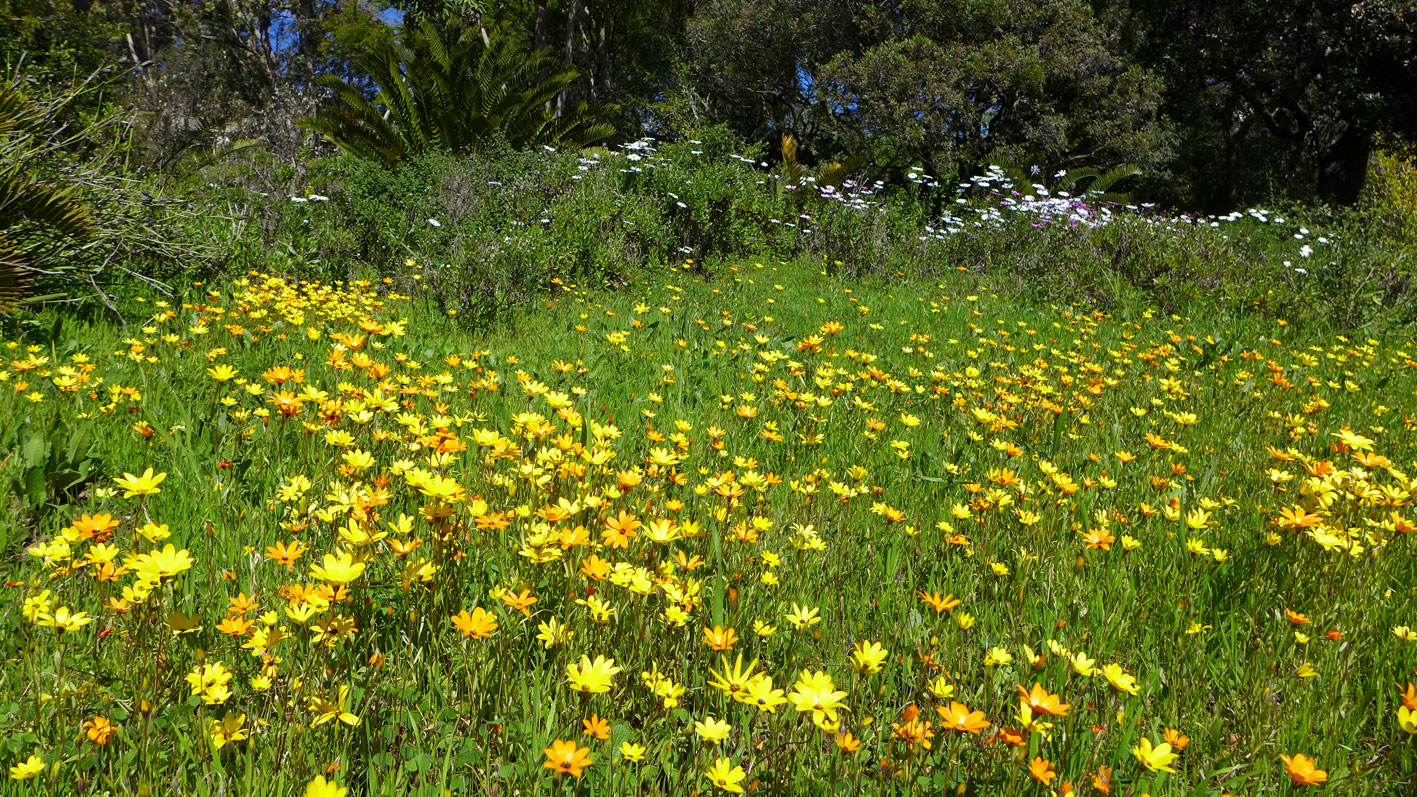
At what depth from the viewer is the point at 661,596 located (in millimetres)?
1580

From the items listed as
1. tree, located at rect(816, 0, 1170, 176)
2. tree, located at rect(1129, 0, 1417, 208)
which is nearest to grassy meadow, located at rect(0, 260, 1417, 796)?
tree, located at rect(816, 0, 1170, 176)

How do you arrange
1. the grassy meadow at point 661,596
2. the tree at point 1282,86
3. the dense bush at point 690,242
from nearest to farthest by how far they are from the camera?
1. the grassy meadow at point 661,596
2. the dense bush at point 690,242
3. the tree at point 1282,86

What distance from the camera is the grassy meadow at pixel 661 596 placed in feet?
3.85

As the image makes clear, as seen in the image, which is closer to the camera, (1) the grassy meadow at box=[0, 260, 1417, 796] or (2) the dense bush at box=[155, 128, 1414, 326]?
(1) the grassy meadow at box=[0, 260, 1417, 796]

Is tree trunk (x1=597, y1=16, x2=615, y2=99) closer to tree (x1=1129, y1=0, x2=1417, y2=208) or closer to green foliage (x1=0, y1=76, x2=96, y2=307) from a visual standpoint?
tree (x1=1129, y1=0, x2=1417, y2=208)

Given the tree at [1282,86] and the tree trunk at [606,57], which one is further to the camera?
the tree trunk at [606,57]

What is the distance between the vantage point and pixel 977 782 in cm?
128

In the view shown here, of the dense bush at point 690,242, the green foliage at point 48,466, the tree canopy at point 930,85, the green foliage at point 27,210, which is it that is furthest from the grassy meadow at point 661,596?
the tree canopy at point 930,85

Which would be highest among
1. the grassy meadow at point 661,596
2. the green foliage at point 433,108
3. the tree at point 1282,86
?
the tree at point 1282,86

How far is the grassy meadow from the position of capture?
1173 millimetres

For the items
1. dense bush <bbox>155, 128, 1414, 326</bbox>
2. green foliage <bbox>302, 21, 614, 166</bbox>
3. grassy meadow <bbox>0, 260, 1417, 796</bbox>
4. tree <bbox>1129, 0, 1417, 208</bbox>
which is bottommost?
grassy meadow <bbox>0, 260, 1417, 796</bbox>

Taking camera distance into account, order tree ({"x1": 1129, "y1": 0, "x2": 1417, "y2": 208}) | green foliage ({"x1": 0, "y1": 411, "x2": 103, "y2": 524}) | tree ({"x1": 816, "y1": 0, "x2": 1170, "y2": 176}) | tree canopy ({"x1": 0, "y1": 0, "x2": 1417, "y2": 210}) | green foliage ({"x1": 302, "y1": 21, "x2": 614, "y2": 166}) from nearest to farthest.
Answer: green foliage ({"x1": 0, "y1": 411, "x2": 103, "y2": 524}), green foliage ({"x1": 302, "y1": 21, "x2": 614, "y2": 166}), tree canopy ({"x1": 0, "y1": 0, "x2": 1417, "y2": 210}), tree ({"x1": 816, "y1": 0, "x2": 1170, "y2": 176}), tree ({"x1": 1129, "y1": 0, "x2": 1417, "y2": 208})

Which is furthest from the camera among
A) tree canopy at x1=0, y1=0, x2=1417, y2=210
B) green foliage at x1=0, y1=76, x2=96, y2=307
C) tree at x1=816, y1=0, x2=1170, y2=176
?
tree at x1=816, y1=0, x2=1170, y2=176

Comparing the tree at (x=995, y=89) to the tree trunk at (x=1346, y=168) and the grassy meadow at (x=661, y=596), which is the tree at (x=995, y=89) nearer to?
the tree trunk at (x=1346, y=168)
